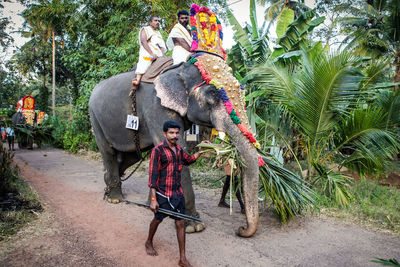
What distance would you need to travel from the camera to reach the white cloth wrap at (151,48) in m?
4.36

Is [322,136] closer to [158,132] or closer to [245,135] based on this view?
[245,135]

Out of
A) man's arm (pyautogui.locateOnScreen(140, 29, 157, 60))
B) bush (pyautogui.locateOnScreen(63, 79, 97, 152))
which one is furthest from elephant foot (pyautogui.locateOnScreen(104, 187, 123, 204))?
bush (pyautogui.locateOnScreen(63, 79, 97, 152))

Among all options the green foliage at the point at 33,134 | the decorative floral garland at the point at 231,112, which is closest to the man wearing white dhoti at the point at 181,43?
the decorative floral garland at the point at 231,112

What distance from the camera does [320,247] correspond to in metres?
3.36

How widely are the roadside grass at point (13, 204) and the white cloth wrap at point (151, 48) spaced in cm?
254

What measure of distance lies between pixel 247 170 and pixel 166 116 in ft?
4.04

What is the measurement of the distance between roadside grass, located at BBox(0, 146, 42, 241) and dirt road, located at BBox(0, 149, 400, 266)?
150 mm

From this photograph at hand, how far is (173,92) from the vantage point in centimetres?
367

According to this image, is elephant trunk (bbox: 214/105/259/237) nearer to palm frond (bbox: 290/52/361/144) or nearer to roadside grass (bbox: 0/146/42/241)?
palm frond (bbox: 290/52/361/144)

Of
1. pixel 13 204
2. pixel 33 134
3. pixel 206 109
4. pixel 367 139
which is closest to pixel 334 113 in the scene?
pixel 367 139

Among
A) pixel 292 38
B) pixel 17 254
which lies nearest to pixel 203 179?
pixel 292 38

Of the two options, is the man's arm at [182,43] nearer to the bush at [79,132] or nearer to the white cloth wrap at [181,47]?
the white cloth wrap at [181,47]

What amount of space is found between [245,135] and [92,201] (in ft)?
10.3

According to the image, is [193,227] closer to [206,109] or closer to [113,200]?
[206,109]
